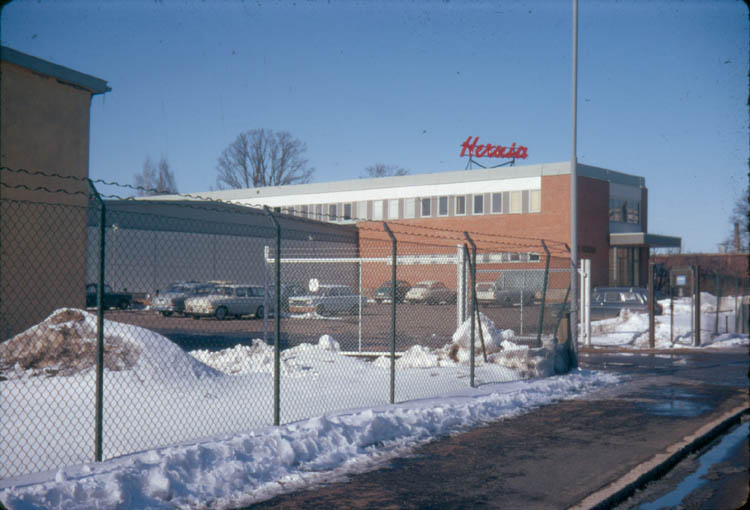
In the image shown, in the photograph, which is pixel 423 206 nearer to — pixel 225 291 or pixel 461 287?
pixel 225 291

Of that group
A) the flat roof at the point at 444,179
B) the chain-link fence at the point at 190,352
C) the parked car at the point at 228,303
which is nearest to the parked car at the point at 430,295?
the chain-link fence at the point at 190,352

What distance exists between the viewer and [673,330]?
67.5 ft

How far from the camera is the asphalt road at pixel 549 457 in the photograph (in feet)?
18.3

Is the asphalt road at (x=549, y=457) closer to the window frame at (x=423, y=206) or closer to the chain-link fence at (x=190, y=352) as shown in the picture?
the chain-link fence at (x=190, y=352)

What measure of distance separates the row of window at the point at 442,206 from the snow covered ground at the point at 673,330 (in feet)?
72.0

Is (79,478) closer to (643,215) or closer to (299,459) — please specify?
(299,459)

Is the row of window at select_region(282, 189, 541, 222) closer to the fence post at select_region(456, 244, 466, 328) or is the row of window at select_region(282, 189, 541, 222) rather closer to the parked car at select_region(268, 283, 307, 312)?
the parked car at select_region(268, 283, 307, 312)

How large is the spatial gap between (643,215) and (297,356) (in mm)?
44760

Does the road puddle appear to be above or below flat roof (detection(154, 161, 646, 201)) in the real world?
below

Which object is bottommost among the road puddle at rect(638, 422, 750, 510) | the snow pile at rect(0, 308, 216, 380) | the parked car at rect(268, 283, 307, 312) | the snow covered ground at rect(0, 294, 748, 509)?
the road puddle at rect(638, 422, 750, 510)

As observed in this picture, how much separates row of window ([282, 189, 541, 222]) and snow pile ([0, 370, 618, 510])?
120 feet

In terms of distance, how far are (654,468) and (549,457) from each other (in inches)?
39.1

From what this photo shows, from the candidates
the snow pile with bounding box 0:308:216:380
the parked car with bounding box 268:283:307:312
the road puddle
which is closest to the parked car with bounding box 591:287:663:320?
the parked car with bounding box 268:283:307:312

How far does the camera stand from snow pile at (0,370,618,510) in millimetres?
4934
